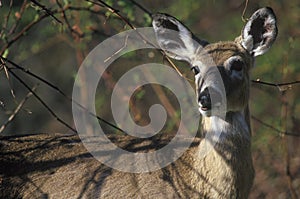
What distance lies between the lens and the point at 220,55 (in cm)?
698

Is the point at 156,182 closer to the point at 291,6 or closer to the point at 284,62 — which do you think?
the point at 284,62

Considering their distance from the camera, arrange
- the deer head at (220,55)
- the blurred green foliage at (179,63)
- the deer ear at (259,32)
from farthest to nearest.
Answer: the blurred green foliage at (179,63), the deer ear at (259,32), the deer head at (220,55)

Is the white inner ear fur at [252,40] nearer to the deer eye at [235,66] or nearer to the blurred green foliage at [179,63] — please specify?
the deer eye at [235,66]

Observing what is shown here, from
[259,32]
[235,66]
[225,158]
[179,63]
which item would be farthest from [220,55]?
[179,63]

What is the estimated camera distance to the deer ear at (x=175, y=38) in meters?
7.36

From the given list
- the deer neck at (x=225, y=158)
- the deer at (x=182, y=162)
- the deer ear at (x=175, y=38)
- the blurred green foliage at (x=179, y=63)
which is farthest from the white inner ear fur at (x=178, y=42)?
the blurred green foliage at (x=179, y=63)

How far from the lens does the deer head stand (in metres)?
6.61

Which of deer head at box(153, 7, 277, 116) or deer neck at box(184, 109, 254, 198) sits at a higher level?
deer head at box(153, 7, 277, 116)

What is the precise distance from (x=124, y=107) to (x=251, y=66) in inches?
143

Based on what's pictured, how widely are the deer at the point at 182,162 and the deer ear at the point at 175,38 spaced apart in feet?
0.70

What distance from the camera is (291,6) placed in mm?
12547

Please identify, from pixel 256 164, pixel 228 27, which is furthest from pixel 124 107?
pixel 228 27

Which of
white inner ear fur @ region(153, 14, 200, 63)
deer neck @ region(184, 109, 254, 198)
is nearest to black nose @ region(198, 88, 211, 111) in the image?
deer neck @ region(184, 109, 254, 198)

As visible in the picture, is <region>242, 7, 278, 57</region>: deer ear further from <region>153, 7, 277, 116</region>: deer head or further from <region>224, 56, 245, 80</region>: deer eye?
<region>224, 56, 245, 80</region>: deer eye
